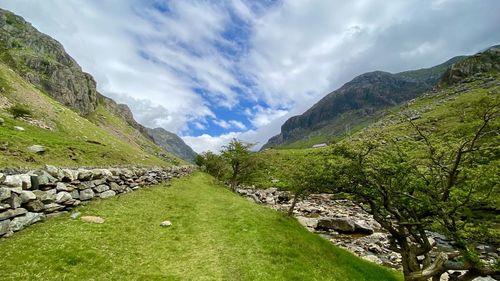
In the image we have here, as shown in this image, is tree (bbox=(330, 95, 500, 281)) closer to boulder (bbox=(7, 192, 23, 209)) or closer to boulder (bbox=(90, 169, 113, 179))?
boulder (bbox=(90, 169, 113, 179))

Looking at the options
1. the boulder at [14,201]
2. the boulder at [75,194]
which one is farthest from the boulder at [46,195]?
the boulder at [75,194]

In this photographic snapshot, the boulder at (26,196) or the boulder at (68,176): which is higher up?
the boulder at (68,176)

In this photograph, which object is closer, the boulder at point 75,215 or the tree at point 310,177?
the boulder at point 75,215

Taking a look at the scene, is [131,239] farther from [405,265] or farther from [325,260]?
[405,265]

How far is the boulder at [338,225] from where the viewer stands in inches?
1794

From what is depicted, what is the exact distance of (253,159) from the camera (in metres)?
81.2

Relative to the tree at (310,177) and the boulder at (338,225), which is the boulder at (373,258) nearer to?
the tree at (310,177)

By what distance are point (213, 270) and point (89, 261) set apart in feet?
20.6

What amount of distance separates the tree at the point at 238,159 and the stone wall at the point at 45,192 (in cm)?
5277

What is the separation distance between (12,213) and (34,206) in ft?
5.16

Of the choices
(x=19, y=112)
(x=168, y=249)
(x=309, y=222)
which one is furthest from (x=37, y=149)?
(x=309, y=222)

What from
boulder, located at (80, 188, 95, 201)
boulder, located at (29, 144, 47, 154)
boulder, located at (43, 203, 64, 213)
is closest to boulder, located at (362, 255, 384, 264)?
boulder, located at (80, 188, 95, 201)

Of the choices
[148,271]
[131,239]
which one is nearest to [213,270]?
[148,271]

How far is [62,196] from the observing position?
18.5m
